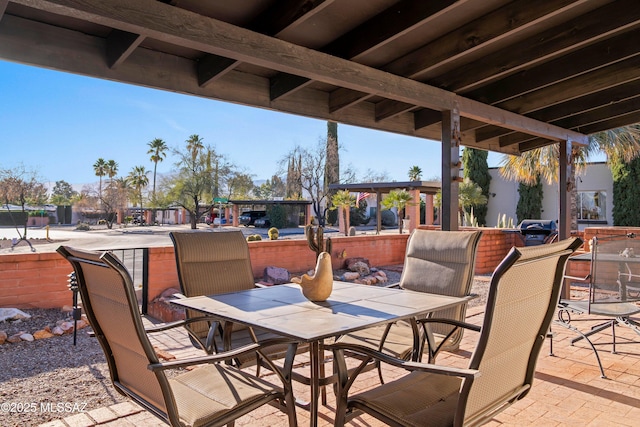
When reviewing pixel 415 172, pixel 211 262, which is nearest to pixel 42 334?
pixel 211 262

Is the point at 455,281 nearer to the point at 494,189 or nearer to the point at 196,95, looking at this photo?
the point at 196,95

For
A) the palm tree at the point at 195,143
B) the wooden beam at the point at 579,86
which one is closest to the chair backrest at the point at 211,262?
the wooden beam at the point at 579,86

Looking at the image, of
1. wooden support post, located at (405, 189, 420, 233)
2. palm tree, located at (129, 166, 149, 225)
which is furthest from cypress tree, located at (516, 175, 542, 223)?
palm tree, located at (129, 166, 149, 225)

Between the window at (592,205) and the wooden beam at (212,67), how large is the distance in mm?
18153

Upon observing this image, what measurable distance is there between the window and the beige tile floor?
625 inches

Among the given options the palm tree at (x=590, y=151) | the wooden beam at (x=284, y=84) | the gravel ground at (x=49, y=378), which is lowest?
the gravel ground at (x=49, y=378)

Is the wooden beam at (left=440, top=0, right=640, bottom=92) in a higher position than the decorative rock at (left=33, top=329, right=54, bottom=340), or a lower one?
higher

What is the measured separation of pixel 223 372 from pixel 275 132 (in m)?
62.6

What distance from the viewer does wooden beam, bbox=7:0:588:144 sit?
224 cm

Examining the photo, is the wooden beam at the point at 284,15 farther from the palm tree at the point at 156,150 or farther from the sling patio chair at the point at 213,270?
the palm tree at the point at 156,150

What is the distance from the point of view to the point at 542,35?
12.2ft

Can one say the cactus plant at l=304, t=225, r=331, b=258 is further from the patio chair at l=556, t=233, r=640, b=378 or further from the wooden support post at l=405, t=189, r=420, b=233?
the wooden support post at l=405, t=189, r=420, b=233

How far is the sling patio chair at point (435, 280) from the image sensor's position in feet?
8.44

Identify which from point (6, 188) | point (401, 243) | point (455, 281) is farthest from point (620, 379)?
point (6, 188)
